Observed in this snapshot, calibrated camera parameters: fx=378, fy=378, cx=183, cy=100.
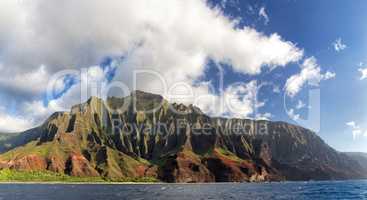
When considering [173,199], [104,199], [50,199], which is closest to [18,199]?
[50,199]

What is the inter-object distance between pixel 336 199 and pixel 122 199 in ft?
273

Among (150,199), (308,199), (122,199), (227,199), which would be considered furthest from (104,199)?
(308,199)

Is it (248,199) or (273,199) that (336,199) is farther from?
(248,199)

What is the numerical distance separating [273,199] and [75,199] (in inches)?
3099

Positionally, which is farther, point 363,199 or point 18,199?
point 18,199

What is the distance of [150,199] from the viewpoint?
152 meters

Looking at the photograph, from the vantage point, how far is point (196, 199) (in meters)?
153

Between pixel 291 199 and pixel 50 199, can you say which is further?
pixel 50 199

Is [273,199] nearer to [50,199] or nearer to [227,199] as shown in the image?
[227,199]

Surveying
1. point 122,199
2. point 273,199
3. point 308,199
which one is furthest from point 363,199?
point 122,199

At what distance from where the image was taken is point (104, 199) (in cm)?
15150

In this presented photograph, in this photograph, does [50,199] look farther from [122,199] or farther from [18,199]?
[122,199]

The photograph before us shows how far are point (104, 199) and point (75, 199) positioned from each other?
12.2 metres

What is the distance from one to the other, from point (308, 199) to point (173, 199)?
5311 cm
